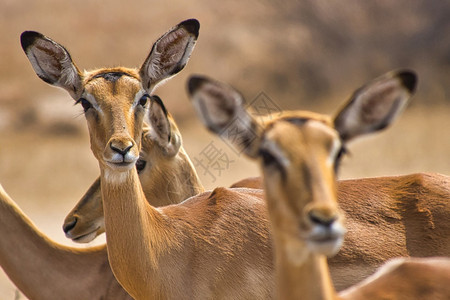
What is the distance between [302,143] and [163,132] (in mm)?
3608

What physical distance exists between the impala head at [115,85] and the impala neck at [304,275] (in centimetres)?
170

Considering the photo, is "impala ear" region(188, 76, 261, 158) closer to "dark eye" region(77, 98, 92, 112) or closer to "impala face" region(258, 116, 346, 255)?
"impala face" region(258, 116, 346, 255)

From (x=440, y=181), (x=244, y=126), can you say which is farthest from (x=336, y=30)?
(x=244, y=126)

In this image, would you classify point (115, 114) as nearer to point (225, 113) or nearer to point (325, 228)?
point (225, 113)

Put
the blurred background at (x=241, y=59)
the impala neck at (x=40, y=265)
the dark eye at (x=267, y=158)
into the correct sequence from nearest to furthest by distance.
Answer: the dark eye at (x=267, y=158), the impala neck at (x=40, y=265), the blurred background at (x=241, y=59)

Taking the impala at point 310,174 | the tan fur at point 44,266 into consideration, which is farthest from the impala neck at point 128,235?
the impala at point 310,174

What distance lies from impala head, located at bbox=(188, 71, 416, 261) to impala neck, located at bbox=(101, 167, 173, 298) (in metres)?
1.44

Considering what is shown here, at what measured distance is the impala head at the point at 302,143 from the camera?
130 inches

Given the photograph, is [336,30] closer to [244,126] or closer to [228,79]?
[228,79]

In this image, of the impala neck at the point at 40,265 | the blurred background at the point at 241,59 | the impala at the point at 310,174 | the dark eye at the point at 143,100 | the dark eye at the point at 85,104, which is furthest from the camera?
the blurred background at the point at 241,59

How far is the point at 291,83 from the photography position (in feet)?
72.2

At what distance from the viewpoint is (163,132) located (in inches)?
277

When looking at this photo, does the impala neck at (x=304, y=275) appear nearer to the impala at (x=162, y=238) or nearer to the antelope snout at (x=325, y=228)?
the antelope snout at (x=325, y=228)

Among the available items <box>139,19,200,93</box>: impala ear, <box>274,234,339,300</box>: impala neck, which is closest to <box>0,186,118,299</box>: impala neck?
<box>139,19,200,93</box>: impala ear
